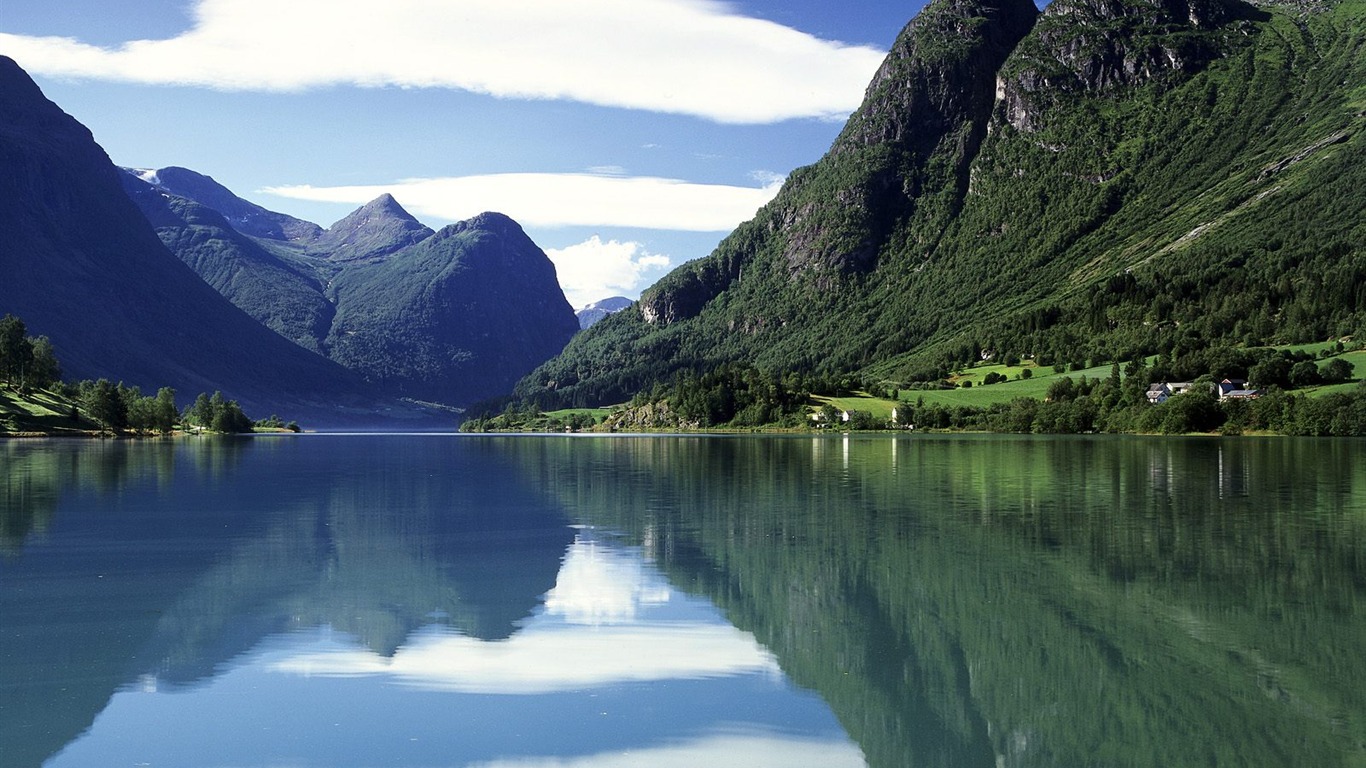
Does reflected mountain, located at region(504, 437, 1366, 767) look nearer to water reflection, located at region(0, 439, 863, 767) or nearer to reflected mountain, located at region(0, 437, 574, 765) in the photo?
water reflection, located at region(0, 439, 863, 767)

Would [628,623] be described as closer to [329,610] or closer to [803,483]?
[329,610]

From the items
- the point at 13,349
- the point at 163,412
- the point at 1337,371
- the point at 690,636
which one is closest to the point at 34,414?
the point at 13,349

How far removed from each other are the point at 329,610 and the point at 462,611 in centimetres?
329

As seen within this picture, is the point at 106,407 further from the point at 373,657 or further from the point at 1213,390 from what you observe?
the point at 1213,390

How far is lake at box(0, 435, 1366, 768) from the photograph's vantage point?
1627 centimetres

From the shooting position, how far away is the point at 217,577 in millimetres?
30250

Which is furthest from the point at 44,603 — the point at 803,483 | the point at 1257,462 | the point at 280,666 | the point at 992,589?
the point at 1257,462

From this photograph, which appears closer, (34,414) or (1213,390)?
(34,414)

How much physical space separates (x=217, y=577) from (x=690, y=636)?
15.3 meters

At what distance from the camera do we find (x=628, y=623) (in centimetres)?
2458

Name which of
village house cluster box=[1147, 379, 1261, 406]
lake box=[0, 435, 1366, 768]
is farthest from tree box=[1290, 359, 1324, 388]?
lake box=[0, 435, 1366, 768]

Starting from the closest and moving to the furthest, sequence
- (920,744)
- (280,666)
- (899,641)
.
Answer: (920,744) → (280,666) → (899,641)

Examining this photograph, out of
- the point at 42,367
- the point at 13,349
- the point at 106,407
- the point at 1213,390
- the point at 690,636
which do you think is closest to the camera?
the point at 690,636

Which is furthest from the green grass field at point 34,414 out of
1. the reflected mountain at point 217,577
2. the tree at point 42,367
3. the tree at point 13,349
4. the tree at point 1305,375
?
the tree at point 1305,375
